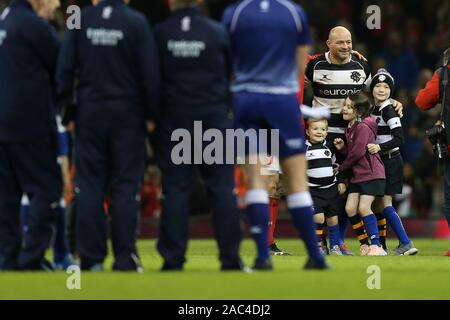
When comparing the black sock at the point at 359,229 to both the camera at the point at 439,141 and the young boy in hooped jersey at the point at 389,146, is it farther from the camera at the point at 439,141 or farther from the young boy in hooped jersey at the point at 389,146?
the camera at the point at 439,141

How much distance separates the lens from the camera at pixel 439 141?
1364cm

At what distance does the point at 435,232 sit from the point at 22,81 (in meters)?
12.1

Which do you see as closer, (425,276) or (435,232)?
(425,276)

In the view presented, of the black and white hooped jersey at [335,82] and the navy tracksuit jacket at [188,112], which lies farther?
the black and white hooped jersey at [335,82]

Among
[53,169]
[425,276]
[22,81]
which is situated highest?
[22,81]

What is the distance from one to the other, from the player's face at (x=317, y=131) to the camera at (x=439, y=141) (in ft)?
3.72

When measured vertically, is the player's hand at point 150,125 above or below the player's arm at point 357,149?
above

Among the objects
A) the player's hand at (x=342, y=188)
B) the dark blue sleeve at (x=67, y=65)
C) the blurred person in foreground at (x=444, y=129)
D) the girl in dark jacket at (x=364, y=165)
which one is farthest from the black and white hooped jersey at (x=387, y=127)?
the dark blue sleeve at (x=67, y=65)

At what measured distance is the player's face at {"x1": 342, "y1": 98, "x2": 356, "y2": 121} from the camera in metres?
13.7

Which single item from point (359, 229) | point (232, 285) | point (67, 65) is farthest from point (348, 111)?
point (232, 285)
